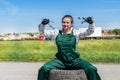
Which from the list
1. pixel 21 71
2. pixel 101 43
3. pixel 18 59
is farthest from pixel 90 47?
pixel 21 71

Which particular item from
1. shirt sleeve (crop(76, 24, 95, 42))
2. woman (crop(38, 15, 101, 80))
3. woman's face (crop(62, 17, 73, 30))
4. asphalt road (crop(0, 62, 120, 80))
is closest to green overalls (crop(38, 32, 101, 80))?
woman (crop(38, 15, 101, 80))

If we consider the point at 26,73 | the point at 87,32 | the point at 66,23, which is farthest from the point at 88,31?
the point at 26,73

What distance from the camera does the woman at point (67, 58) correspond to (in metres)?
7.41

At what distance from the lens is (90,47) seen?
2872cm

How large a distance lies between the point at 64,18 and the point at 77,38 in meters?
0.42

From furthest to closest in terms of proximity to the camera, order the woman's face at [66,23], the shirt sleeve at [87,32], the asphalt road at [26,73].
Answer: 1. the asphalt road at [26,73]
2. the shirt sleeve at [87,32]
3. the woman's face at [66,23]

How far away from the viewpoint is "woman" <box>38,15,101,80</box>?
7414 mm

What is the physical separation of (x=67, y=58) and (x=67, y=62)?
0.06 meters

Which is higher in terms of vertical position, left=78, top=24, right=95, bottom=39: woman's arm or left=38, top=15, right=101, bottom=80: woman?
left=78, top=24, right=95, bottom=39: woman's arm

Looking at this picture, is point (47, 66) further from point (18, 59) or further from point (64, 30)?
point (18, 59)

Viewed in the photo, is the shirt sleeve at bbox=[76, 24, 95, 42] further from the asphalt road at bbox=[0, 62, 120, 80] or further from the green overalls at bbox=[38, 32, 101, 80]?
the asphalt road at bbox=[0, 62, 120, 80]

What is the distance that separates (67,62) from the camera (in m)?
7.50

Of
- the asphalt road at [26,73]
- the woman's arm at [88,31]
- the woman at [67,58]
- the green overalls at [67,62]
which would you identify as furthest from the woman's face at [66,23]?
the asphalt road at [26,73]

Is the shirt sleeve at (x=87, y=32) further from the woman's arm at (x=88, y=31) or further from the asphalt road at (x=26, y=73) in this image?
the asphalt road at (x=26, y=73)
